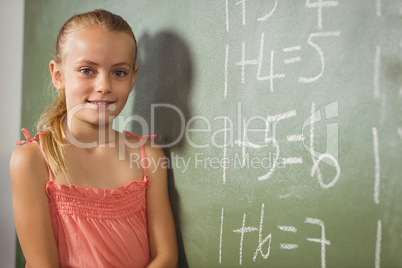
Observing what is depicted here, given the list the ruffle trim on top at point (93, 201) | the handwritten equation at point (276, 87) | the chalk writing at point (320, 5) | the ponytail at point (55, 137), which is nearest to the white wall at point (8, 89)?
the ponytail at point (55, 137)

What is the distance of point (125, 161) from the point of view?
1143 millimetres

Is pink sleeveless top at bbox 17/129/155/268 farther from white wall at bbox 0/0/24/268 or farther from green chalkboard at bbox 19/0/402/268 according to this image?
white wall at bbox 0/0/24/268

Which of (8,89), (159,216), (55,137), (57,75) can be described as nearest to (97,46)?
(57,75)

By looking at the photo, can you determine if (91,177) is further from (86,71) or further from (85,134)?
(86,71)

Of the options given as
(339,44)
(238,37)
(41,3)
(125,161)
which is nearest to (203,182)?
(125,161)

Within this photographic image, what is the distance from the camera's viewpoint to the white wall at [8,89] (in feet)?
5.60

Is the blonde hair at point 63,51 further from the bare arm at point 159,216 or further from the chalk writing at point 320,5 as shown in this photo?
the chalk writing at point 320,5

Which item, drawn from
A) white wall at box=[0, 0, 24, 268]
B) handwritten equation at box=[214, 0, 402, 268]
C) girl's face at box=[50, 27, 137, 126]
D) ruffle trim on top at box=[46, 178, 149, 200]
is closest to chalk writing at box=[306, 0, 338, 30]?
handwritten equation at box=[214, 0, 402, 268]

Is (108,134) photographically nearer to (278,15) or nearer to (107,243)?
(107,243)

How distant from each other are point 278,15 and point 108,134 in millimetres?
591

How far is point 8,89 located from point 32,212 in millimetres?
946

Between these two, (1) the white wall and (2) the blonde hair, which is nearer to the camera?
(2) the blonde hair

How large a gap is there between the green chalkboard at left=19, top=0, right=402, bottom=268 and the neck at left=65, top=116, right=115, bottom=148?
0.17 m

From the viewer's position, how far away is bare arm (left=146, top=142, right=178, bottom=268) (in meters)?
1.09
